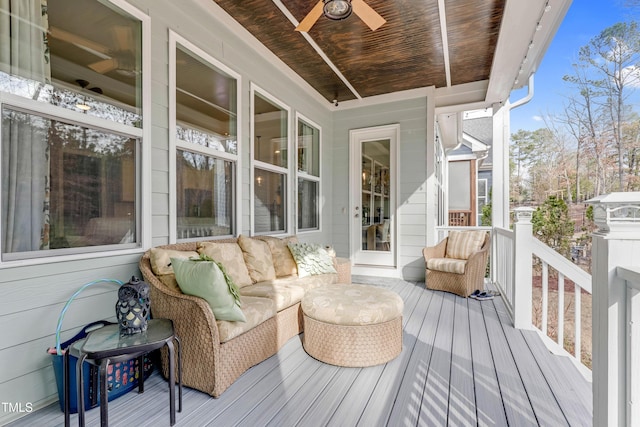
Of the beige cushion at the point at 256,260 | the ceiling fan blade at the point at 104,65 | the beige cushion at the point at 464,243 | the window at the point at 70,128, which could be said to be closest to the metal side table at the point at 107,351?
the window at the point at 70,128

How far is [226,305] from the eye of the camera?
194 centimetres

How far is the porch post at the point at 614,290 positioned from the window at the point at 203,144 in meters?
2.74

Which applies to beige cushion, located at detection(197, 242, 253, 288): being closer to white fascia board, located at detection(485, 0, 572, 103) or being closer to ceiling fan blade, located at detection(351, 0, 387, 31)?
ceiling fan blade, located at detection(351, 0, 387, 31)

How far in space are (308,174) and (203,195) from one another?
2.23 meters

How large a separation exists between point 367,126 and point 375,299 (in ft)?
12.3

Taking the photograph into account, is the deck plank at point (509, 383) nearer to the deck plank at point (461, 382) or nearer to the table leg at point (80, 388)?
the deck plank at point (461, 382)

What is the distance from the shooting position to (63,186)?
1910 mm

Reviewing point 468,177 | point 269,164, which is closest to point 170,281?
point 269,164

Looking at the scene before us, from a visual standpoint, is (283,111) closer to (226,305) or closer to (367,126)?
(367,126)

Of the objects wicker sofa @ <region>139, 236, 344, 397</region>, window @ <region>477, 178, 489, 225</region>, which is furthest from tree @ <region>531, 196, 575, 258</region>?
window @ <region>477, 178, 489, 225</region>

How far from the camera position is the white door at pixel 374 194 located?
518 centimetres

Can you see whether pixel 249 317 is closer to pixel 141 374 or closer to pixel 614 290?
pixel 141 374

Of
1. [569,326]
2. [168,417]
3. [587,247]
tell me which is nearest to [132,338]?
[168,417]

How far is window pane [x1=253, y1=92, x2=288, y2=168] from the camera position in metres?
3.75
